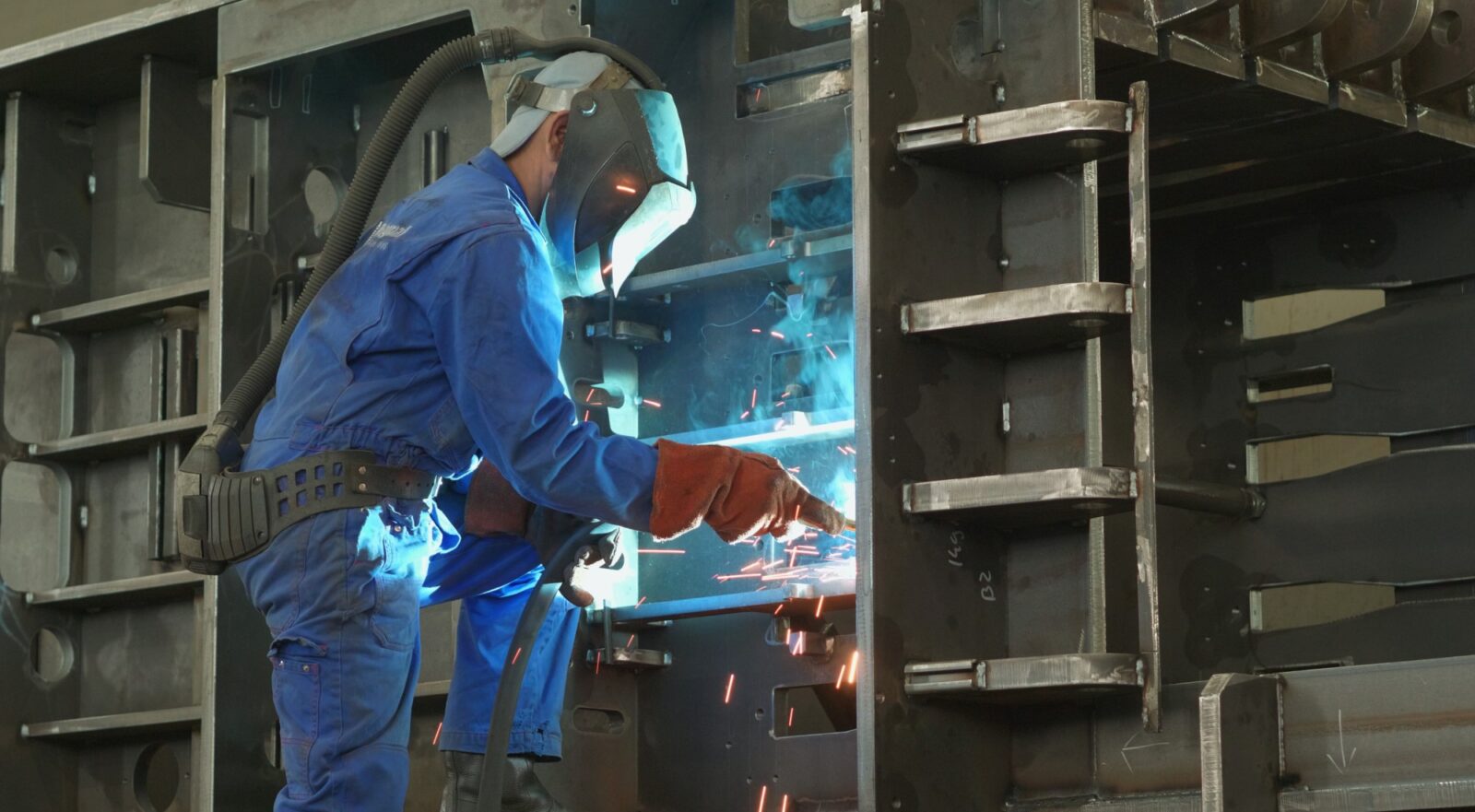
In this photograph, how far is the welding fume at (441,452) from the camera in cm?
344

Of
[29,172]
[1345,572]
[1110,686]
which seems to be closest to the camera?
[1110,686]

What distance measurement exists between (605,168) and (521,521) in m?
0.69

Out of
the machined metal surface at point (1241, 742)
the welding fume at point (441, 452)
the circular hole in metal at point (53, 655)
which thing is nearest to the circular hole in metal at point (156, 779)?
the circular hole in metal at point (53, 655)

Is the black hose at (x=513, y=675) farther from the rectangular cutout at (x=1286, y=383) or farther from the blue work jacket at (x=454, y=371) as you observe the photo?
the rectangular cutout at (x=1286, y=383)

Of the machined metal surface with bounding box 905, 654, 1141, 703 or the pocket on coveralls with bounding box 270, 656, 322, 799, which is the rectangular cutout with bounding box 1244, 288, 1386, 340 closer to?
the machined metal surface with bounding box 905, 654, 1141, 703

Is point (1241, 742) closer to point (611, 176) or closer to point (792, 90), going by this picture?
point (611, 176)

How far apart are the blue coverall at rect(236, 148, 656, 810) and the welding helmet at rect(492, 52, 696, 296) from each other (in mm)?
122

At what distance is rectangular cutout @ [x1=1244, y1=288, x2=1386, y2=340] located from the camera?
179 inches

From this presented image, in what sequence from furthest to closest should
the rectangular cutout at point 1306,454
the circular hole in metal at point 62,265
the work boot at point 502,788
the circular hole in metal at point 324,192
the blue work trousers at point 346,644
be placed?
1. the circular hole in metal at point 62,265
2. the circular hole in metal at point 324,192
3. the rectangular cutout at point 1306,454
4. the work boot at point 502,788
5. the blue work trousers at point 346,644

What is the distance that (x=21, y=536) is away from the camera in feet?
18.3

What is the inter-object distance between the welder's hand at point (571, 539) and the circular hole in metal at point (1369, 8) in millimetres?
1748

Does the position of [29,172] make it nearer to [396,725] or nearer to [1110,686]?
[396,725]

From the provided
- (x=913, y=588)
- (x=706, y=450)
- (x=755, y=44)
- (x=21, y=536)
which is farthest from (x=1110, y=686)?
(x=21, y=536)

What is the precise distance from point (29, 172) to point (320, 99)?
1094 mm
